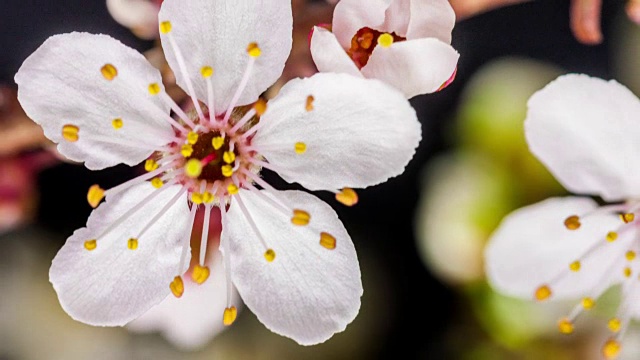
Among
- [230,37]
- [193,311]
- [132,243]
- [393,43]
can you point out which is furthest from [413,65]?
[193,311]

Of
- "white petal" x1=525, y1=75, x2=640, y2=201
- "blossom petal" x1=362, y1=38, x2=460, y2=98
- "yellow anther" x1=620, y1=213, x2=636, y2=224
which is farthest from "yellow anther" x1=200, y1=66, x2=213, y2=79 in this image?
"yellow anther" x1=620, y1=213, x2=636, y2=224

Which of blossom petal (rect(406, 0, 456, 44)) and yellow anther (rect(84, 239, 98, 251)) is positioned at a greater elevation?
blossom petal (rect(406, 0, 456, 44))

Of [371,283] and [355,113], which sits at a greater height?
[355,113]

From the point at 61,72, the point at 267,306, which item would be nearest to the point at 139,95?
the point at 61,72

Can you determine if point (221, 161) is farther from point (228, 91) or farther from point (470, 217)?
point (470, 217)

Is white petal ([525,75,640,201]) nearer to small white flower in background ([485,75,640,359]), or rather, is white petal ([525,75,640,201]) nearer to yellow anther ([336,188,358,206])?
small white flower in background ([485,75,640,359])

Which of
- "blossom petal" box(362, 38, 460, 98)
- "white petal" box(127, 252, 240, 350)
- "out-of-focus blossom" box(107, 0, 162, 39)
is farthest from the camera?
"white petal" box(127, 252, 240, 350)

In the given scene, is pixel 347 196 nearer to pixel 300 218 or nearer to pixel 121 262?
pixel 300 218
